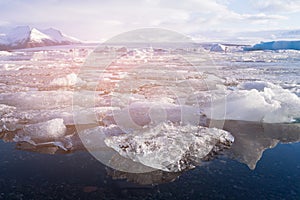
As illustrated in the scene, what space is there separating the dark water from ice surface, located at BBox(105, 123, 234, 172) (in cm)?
22

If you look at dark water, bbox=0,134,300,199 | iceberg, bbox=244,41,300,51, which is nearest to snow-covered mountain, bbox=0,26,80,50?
iceberg, bbox=244,41,300,51

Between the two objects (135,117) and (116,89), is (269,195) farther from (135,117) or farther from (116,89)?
(116,89)

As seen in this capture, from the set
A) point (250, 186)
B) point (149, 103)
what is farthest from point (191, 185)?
point (149, 103)

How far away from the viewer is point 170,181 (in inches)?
141

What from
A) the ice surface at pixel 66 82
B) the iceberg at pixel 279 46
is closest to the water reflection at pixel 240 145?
the ice surface at pixel 66 82

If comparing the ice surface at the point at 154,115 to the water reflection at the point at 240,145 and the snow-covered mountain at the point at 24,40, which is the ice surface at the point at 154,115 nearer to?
the water reflection at the point at 240,145

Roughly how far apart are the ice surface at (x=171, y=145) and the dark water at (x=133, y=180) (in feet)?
0.72

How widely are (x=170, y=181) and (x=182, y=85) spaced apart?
651cm

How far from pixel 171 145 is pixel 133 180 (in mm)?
872

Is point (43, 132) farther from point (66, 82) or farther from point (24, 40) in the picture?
point (24, 40)

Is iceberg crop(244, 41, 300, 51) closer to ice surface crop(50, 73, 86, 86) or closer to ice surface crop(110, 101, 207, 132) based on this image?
ice surface crop(50, 73, 86, 86)

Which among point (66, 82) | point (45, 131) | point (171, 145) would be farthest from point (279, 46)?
point (45, 131)

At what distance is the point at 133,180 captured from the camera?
363cm

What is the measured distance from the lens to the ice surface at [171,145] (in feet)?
12.8
